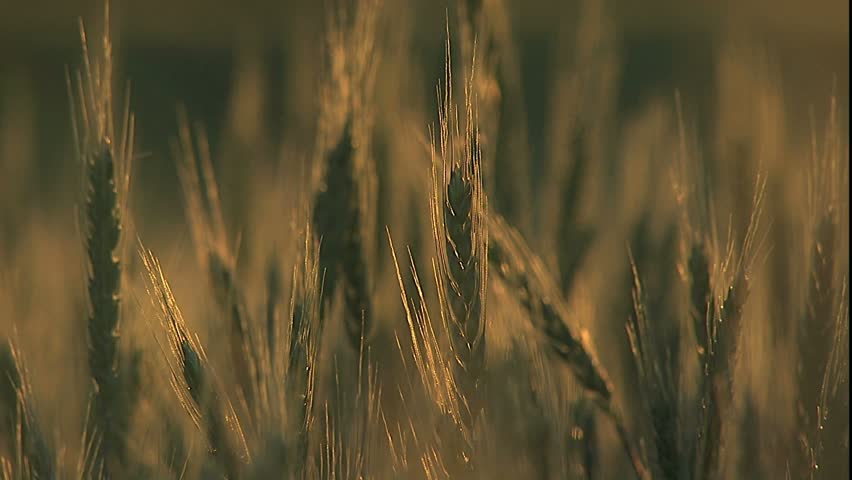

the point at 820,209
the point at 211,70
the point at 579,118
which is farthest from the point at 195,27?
Answer: the point at 820,209

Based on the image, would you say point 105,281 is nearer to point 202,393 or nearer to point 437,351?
point 202,393

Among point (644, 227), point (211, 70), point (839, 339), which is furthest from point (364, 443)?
point (211, 70)

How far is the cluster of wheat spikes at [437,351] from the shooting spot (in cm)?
88

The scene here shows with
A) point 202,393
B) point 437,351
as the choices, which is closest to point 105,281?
point 202,393

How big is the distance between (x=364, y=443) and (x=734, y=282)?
1.32ft

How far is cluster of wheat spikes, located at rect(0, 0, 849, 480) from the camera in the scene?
0.88m

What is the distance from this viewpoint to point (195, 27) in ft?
29.1

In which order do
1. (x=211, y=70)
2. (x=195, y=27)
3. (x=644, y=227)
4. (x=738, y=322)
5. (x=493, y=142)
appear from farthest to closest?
(x=195, y=27)
(x=211, y=70)
(x=644, y=227)
(x=493, y=142)
(x=738, y=322)

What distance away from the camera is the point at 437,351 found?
2.96 feet

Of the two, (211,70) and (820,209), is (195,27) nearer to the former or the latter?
(211,70)

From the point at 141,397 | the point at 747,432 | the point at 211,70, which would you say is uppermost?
the point at 141,397

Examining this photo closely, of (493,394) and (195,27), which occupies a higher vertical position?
(493,394)

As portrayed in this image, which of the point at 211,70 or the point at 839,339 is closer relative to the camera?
the point at 839,339

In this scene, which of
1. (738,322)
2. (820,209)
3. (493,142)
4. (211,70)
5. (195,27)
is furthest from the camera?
(195,27)
